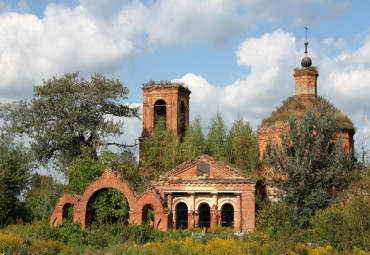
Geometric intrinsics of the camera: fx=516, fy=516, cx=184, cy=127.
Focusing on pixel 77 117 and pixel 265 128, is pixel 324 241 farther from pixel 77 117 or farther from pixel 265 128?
pixel 77 117

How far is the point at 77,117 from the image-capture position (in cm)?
3881

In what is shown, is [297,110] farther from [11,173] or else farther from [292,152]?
[11,173]

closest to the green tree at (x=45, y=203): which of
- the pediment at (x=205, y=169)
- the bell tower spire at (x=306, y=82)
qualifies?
the pediment at (x=205, y=169)

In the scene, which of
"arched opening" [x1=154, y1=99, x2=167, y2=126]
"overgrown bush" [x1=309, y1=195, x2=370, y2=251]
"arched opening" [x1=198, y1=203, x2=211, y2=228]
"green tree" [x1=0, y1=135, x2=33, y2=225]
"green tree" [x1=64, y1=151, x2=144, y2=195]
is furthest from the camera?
"arched opening" [x1=154, y1=99, x2=167, y2=126]

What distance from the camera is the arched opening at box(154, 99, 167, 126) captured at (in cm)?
4416

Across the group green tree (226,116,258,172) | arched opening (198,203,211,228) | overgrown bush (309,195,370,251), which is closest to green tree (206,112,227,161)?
green tree (226,116,258,172)

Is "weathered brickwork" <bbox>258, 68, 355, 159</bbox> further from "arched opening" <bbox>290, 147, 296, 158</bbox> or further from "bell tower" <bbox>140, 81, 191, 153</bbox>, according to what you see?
"bell tower" <bbox>140, 81, 191, 153</bbox>

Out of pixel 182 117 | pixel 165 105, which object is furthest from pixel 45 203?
pixel 182 117

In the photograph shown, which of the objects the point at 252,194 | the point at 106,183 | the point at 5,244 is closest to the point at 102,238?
the point at 5,244

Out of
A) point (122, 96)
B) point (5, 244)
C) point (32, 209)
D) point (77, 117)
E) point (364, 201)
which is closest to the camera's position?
point (5, 244)

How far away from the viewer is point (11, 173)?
34125 millimetres

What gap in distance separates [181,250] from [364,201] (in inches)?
281

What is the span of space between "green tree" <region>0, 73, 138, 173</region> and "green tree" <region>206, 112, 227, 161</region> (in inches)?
344

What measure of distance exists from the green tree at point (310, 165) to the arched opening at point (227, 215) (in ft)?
14.2
